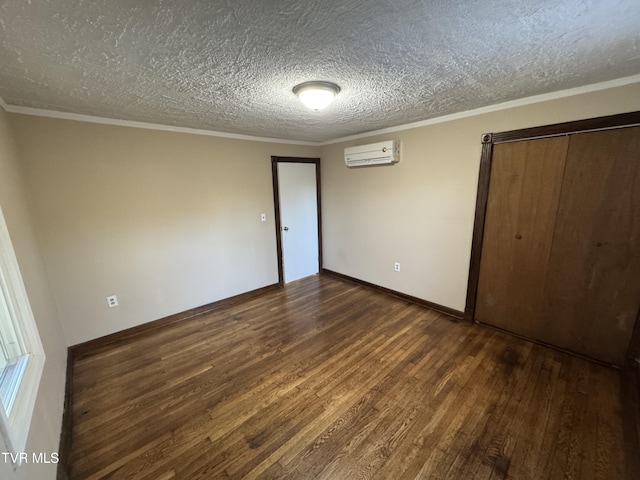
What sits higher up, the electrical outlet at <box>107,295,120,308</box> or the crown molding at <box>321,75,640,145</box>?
the crown molding at <box>321,75,640,145</box>

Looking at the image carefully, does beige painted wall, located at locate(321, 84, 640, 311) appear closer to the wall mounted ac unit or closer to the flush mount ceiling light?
the wall mounted ac unit

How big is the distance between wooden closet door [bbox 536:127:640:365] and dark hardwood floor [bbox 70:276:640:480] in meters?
0.28

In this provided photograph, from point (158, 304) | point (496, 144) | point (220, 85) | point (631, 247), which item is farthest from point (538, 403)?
point (158, 304)

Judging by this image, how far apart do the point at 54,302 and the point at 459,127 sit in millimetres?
4017

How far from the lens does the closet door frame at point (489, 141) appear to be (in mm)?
1748

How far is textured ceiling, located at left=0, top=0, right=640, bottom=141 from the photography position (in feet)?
3.11

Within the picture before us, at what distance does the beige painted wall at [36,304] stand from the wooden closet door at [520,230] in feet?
→ 10.7

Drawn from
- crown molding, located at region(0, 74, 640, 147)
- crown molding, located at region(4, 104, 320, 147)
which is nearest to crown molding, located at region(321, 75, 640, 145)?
crown molding, located at region(0, 74, 640, 147)

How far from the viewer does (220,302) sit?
124 inches

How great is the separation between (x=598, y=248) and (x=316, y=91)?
2.43m

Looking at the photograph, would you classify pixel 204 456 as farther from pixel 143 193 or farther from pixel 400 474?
pixel 143 193

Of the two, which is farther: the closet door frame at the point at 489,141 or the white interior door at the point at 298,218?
the white interior door at the point at 298,218

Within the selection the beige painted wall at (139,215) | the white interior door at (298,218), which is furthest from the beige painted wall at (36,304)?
the white interior door at (298,218)

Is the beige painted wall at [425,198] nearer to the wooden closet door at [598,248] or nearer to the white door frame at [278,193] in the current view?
the white door frame at [278,193]
